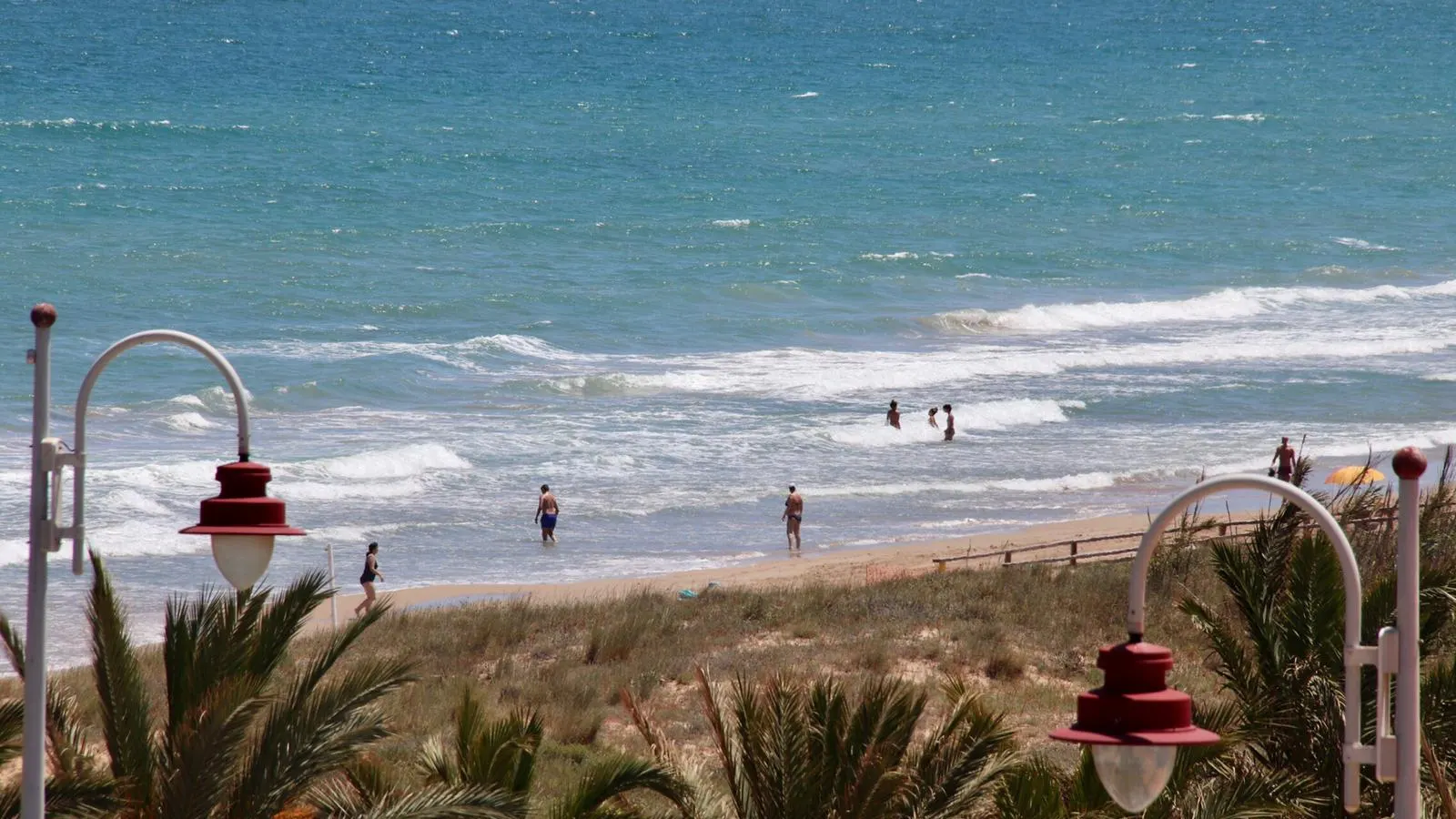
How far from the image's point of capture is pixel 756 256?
5441cm

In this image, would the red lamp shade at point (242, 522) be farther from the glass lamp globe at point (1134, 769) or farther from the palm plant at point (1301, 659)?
the palm plant at point (1301, 659)

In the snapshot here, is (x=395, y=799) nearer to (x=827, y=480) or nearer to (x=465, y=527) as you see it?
(x=465, y=527)

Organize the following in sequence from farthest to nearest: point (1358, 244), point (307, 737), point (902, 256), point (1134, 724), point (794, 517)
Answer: point (1358, 244) < point (902, 256) < point (794, 517) < point (307, 737) < point (1134, 724)

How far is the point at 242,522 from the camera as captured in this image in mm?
6441

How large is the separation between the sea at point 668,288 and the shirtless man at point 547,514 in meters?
0.36

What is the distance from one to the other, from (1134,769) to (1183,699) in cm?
25

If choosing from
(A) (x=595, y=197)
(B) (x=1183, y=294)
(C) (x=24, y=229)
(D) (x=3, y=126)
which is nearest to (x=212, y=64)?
(D) (x=3, y=126)

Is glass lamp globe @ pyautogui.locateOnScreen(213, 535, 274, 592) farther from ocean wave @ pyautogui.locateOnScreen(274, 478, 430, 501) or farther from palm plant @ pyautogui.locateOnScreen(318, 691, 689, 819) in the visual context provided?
ocean wave @ pyautogui.locateOnScreen(274, 478, 430, 501)

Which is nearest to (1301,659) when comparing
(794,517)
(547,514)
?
(794,517)

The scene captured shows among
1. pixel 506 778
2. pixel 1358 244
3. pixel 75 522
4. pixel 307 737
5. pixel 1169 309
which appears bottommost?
pixel 506 778

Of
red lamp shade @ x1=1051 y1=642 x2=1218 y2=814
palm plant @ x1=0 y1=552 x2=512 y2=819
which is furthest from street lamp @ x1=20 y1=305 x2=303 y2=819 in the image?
red lamp shade @ x1=1051 y1=642 x2=1218 y2=814

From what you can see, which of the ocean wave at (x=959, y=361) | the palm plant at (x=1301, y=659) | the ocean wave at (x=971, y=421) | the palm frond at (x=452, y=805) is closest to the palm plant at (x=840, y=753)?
the palm frond at (x=452, y=805)

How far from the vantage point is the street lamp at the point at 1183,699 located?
5195mm

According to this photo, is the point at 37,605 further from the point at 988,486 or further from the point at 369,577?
the point at 988,486
